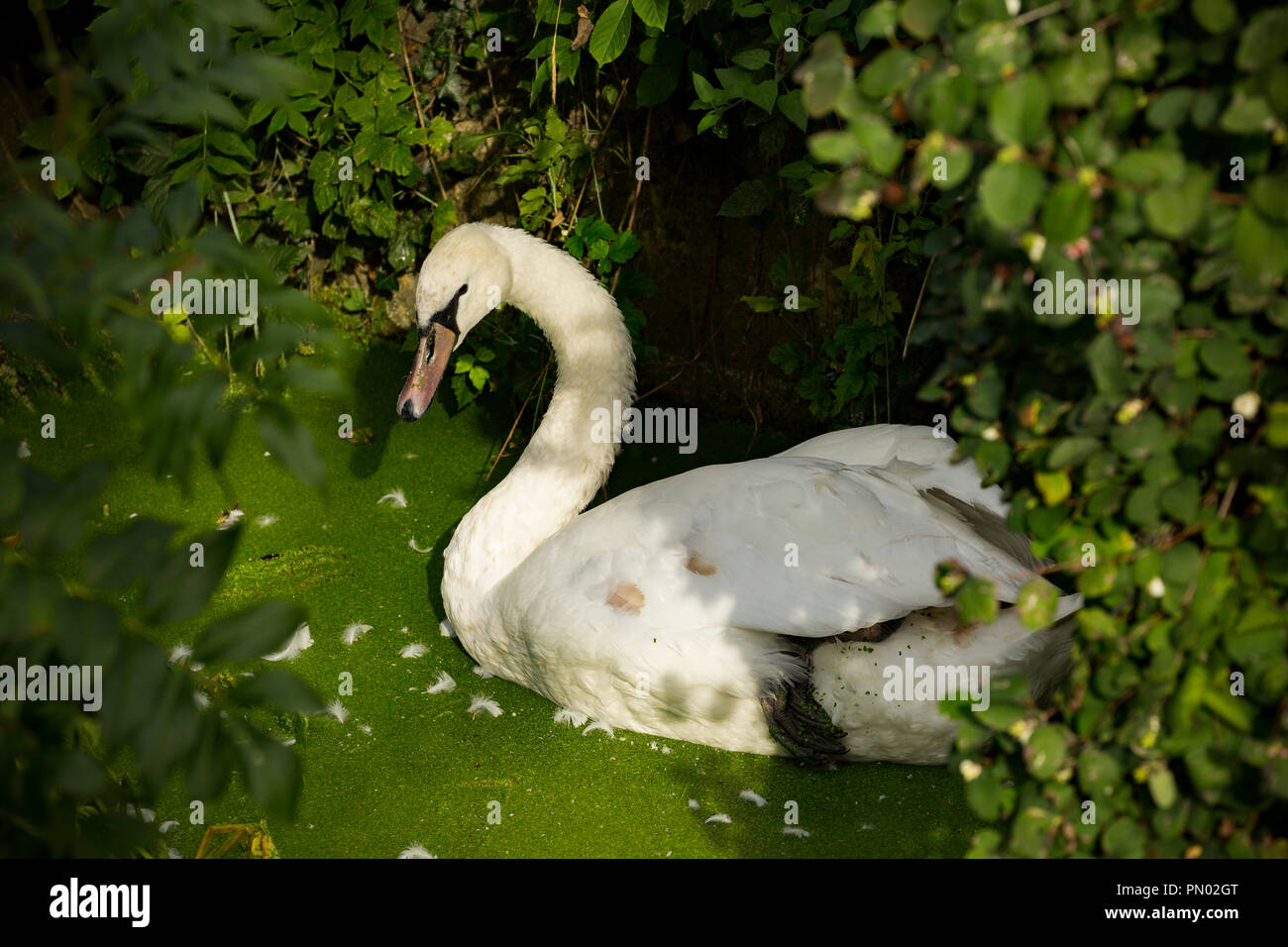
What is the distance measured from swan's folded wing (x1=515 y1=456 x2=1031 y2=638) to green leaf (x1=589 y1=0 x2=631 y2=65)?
5.33 feet

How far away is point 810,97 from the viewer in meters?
1.23

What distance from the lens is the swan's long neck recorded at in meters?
3.37

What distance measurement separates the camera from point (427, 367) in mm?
3404

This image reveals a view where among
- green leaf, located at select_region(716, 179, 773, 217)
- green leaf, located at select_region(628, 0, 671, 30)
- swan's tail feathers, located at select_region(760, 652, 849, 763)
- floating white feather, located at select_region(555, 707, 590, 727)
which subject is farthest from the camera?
green leaf, located at select_region(716, 179, 773, 217)

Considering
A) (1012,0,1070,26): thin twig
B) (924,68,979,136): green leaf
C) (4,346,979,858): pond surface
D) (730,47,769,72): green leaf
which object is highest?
(730,47,769,72): green leaf

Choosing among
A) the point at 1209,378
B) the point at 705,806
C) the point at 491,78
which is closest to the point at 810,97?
the point at 1209,378

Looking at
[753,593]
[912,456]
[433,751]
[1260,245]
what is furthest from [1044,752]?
[433,751]

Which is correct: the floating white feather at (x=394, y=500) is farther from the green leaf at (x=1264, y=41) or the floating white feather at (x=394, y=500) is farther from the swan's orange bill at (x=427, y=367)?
the green leaf at (x=1264, y=41)

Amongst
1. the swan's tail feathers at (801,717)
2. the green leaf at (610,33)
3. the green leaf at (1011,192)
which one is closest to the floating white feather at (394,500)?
the green leaf at (610,33)

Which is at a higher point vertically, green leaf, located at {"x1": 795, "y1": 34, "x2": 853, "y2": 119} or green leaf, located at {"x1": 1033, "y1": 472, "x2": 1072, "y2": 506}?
green leaf, located at {"x1": 795, "y1": 34, "x2": 853, "y2": 119}

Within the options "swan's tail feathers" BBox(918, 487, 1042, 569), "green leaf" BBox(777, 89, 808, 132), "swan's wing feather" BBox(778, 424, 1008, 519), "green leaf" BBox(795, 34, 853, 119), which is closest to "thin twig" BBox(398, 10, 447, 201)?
"green leaf" BBox(777, 89, 808, 132)

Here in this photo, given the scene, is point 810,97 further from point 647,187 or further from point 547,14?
point 647,187

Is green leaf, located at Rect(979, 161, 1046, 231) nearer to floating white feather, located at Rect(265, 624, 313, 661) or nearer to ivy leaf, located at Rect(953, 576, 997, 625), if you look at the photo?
ivy leaf, located at Rect(953, 576, 997, 625)

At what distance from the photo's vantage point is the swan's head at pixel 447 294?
3363mm
